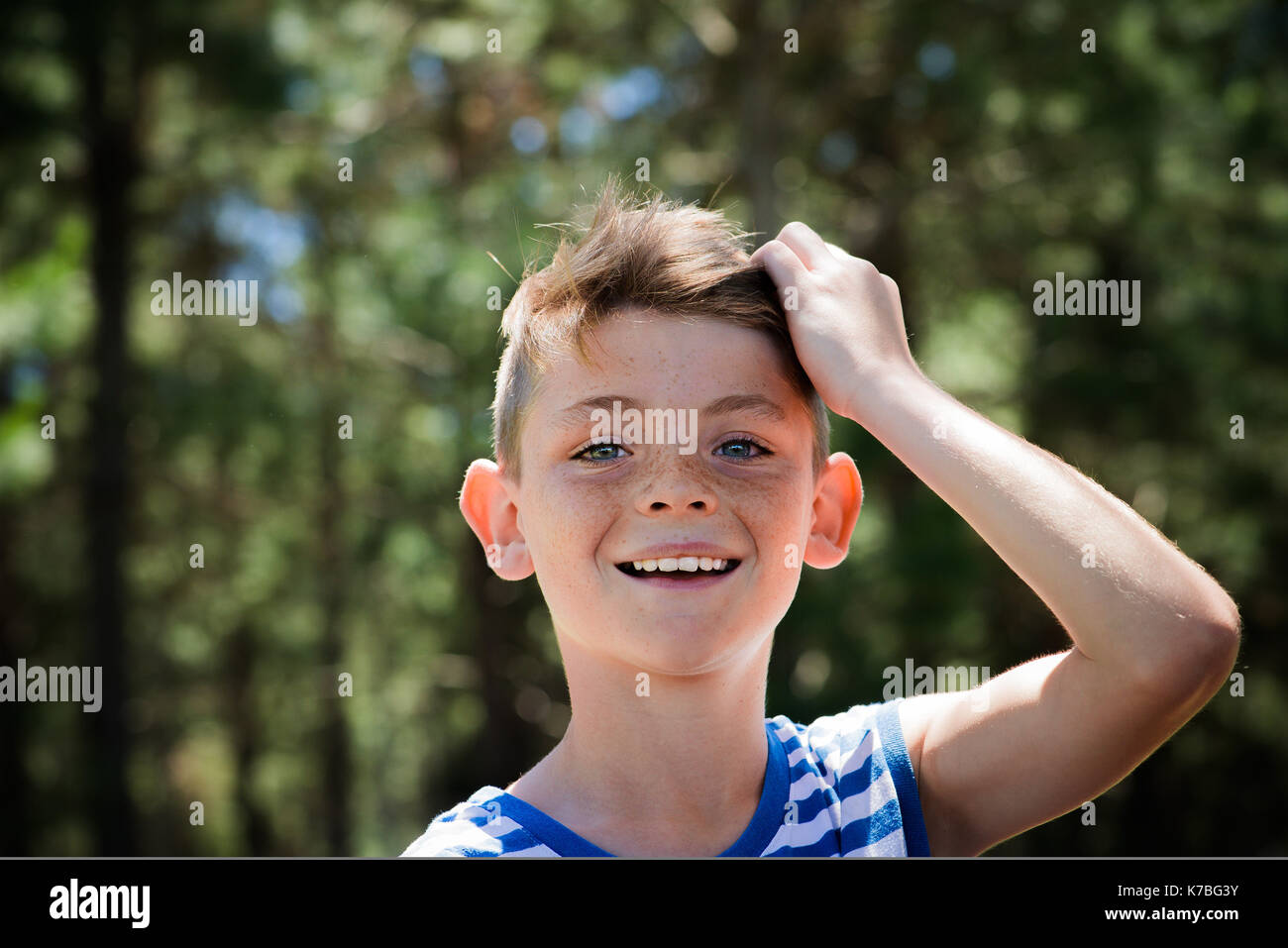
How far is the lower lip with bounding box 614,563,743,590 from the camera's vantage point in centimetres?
138

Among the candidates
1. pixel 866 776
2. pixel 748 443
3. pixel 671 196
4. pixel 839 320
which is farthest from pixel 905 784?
pixel 671 196

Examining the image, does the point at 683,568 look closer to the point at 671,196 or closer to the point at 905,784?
the point at 905,784

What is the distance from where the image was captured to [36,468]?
26.0 ft

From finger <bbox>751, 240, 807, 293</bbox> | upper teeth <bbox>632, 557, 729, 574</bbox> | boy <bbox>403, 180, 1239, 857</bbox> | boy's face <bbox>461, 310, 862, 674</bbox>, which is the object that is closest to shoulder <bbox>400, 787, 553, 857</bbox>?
boy <bbox>403, 180, 1239, 857</bbox>

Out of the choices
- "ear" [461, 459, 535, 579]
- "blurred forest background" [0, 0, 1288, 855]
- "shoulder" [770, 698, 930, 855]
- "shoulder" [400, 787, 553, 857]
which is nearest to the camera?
"shoulder" [400, 787, 553, 857]

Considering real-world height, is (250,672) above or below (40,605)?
below

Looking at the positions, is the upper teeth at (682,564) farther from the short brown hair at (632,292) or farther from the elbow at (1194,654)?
the elbow at (1194,654)

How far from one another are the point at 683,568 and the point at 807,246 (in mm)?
442

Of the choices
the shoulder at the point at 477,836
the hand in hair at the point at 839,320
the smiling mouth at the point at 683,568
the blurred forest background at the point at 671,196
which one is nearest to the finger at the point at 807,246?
the hand in hair at the point at 839,320

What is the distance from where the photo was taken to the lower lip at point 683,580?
1375 mm

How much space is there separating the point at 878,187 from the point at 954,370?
1.26 m

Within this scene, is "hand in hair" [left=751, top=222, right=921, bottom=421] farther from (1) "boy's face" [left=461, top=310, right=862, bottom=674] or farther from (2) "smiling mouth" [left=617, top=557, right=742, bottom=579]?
(2) "smiling mouth" [left=617, top=557, right=742, bottom=579]
